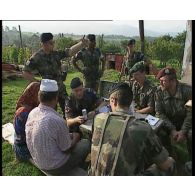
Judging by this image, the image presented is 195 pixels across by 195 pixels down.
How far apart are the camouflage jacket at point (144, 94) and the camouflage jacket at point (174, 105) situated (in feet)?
0.71

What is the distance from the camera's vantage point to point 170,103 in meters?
4.28

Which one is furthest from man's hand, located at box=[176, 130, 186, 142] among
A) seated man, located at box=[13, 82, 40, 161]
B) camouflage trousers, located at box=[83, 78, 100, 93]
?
camouflage trousers, located at box=[83, 78, 100, 93]

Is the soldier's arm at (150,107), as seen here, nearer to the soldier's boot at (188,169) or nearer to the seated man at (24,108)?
the soldier's boot at (188,169)

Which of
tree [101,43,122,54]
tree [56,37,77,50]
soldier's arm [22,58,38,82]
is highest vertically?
tree [56,37,77,50]

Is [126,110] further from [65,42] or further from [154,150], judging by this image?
[65,42]

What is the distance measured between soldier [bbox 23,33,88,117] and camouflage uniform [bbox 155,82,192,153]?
185 centimetres

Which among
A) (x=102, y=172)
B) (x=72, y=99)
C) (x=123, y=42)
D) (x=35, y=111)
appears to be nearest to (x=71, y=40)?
(x=123, y=42)

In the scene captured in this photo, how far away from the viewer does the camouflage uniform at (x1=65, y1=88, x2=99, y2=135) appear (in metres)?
4.31

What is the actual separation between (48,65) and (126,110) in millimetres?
2835

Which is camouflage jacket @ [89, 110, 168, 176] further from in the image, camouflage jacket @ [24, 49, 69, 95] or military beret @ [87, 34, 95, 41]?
military beret @ [87, 34, 95, 41]

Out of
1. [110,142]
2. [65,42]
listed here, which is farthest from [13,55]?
[110,142]

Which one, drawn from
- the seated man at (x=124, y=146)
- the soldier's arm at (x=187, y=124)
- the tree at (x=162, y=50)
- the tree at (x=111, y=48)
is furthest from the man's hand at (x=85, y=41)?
the tree at (x=111, y=48)

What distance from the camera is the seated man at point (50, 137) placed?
3205 mm

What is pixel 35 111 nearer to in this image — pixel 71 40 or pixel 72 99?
pixel 72 99
